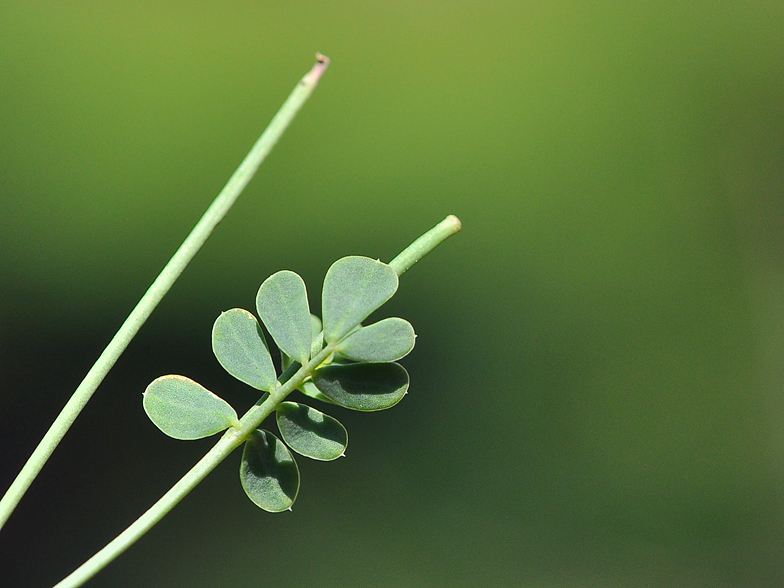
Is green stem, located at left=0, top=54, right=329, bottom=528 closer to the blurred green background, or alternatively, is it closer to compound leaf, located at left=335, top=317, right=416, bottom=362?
compound leaf, located at left=335, top=317, right=416, bottom=362

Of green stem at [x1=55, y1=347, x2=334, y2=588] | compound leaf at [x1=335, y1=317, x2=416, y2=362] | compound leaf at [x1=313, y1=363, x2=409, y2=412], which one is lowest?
green stem at [x1=55, y1=347, x2=334, y2=588]

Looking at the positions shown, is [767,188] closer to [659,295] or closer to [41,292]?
[659,295]

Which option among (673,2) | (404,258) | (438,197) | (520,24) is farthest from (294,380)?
(673,2)

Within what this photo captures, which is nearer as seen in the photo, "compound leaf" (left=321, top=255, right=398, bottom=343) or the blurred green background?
"compound leaf" (left=321, top=255, right=398, bottom=343)

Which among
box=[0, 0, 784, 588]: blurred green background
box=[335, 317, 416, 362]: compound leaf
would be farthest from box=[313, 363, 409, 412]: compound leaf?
box=[0, 0, 784, 588]: blurred green background

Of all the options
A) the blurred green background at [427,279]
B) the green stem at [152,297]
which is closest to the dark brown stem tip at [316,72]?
the green stem at [152,297]

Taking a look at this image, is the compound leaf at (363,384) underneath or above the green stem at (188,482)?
above

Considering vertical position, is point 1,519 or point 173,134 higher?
point 173,134

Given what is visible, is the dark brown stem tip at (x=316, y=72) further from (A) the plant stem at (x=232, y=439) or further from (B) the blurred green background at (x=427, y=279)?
(B) the blurred green background at (x=427, y=279)
